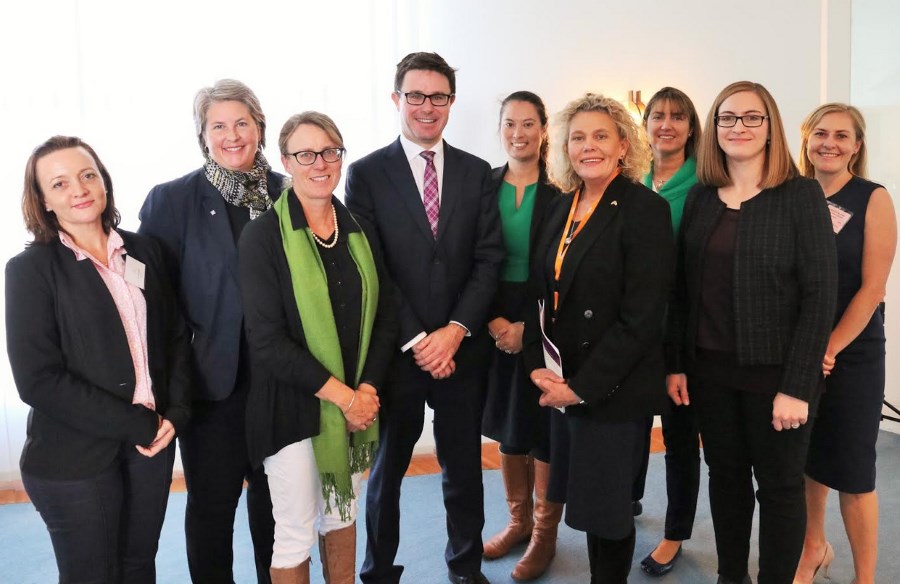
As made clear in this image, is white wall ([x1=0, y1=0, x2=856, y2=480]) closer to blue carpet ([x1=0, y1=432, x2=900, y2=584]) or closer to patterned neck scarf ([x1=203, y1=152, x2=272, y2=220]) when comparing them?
blue carpet ([x1=0, y1=432, x2=900, y2=584])

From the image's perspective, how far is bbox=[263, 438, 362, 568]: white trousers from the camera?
217 cm

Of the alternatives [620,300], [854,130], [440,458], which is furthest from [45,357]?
[854,130]

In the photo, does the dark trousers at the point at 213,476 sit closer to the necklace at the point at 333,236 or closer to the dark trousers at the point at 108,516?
the dark trousers at the point at 108,516

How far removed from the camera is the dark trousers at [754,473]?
2211mm

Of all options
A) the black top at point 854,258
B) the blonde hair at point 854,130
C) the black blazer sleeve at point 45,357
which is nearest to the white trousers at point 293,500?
the black blazer sleeve at point 45,357

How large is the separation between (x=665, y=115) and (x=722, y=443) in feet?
4.32

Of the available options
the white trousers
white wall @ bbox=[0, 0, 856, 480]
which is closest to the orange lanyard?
the white trousers

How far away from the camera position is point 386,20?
4184 millimetres

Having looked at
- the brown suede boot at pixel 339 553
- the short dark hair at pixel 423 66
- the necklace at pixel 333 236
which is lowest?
the brown suede boot at pixel 339 553

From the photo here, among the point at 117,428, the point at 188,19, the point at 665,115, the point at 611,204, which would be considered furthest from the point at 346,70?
the point at 117,428

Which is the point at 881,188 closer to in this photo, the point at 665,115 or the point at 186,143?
the point at 665,115

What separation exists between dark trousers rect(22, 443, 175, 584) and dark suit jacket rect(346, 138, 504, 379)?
34.7 inches

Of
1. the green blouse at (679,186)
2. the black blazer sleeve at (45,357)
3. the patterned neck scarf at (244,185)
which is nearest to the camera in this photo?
the black blazer sleeve at (45,357)

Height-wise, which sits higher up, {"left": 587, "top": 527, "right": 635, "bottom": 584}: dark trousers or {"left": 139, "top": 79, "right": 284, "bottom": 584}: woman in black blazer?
{"left": 139, "top": 79, "right": 284, "bottom": 584}: woman in black blazer
